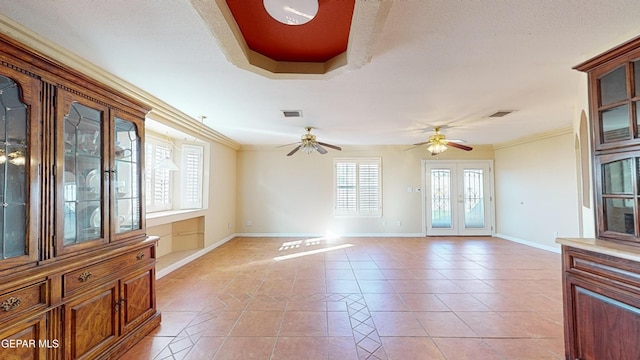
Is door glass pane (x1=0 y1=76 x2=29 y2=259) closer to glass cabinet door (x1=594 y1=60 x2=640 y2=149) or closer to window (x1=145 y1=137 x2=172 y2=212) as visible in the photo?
window (x1=145 y1=137 x2=172 y2=212)

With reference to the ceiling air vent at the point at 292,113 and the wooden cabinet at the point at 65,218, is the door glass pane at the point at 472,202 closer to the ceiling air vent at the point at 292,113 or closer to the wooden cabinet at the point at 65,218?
the ceiling air vent at the point at 292,113

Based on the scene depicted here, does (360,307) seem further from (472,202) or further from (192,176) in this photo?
(472,202)

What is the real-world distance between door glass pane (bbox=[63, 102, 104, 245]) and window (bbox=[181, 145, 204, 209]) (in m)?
3.07

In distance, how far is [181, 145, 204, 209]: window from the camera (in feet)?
16.4

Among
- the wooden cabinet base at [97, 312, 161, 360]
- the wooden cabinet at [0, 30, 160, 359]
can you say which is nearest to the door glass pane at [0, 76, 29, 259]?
the wooden cabinet at [0, 30, 160, 359]

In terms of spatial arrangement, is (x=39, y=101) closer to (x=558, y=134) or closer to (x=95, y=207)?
(x=95, y=207)

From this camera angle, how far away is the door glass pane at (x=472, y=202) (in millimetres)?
Result: 6949

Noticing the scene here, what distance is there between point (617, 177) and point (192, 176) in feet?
19.0

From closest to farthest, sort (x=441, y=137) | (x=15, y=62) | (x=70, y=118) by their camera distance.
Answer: (x=15, y=62), (x=70, y=118), (x=441, y=137)

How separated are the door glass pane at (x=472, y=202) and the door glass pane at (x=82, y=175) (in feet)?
24.7

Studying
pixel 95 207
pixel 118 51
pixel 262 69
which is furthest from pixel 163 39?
pixel 95 207

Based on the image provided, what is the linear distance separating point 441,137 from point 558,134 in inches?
99.7

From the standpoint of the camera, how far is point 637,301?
1538 millimetres

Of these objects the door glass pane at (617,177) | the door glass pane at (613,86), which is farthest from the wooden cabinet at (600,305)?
the door glass pane at (613,86)
